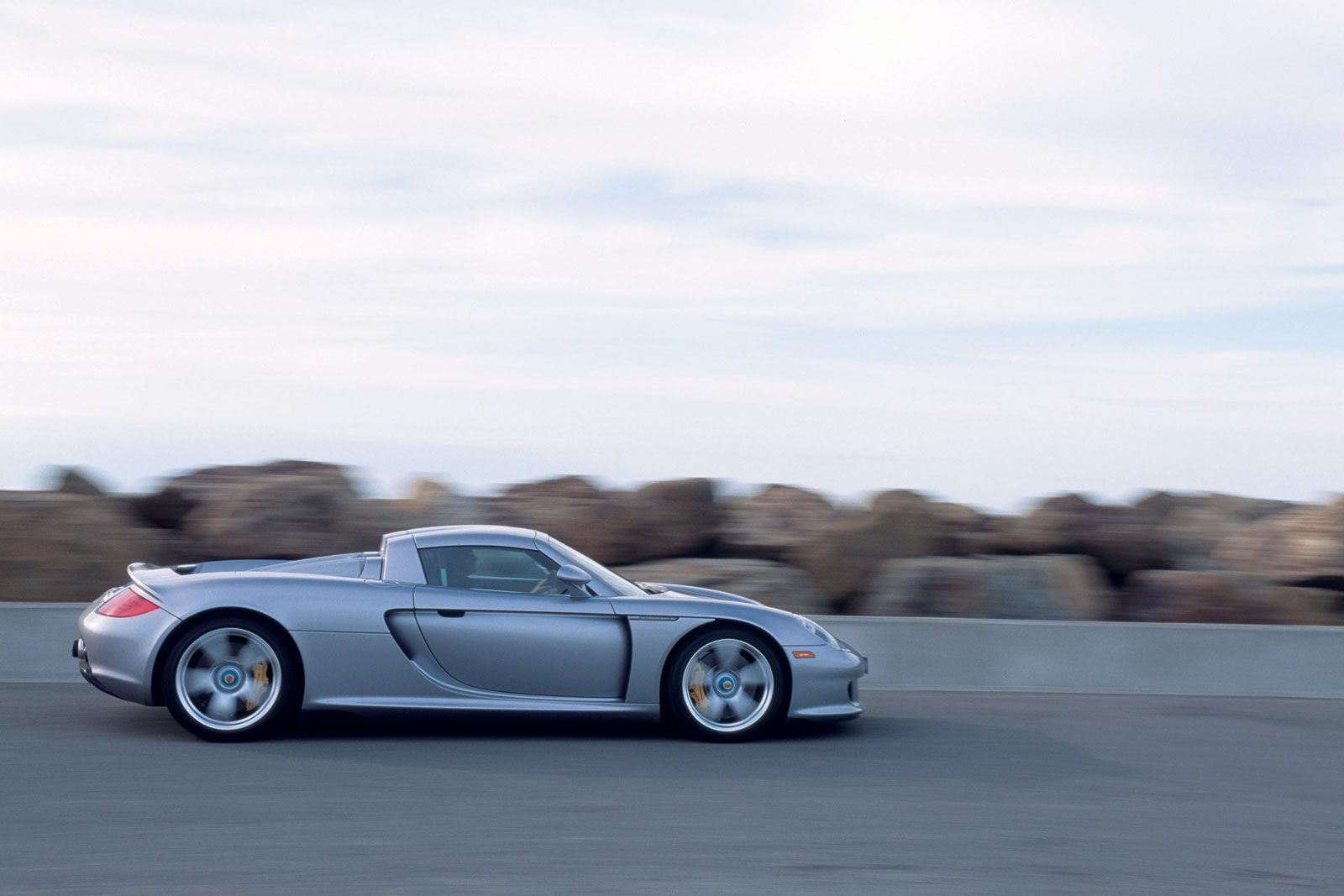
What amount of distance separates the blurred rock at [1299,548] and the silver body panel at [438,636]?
24.8 ft

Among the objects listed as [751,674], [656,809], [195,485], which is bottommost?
[656,809]

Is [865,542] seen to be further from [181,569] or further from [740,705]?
[181,569]

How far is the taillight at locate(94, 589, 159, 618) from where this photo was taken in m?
7.12

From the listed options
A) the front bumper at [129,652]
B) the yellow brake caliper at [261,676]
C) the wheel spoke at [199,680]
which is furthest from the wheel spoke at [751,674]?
the front bumper at [129,652]

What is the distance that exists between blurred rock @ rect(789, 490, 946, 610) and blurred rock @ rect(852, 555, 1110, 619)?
201mm

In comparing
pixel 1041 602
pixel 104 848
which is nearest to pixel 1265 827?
pixel 104 848

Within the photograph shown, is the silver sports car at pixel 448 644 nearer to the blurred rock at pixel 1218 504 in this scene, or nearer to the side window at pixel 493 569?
the side window at pixel 493 569

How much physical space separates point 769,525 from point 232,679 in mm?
7274

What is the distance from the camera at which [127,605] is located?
7207 mm

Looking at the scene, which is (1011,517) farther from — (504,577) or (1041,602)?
(504,577)

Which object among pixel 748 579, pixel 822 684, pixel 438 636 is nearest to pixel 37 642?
pixel 438 636

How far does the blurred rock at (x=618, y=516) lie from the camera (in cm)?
1292

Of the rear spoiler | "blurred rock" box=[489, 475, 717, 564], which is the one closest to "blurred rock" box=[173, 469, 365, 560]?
"blurred rock" box=[489, 475, 717, 564]

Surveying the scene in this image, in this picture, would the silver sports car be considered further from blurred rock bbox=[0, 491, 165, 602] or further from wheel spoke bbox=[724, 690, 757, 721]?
blurred rock bbox=[0, 491, 165, 602]
